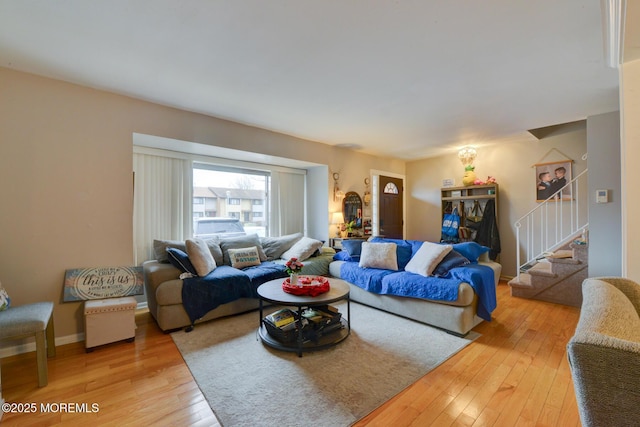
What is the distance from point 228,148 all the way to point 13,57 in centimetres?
199

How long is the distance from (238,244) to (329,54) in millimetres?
2848

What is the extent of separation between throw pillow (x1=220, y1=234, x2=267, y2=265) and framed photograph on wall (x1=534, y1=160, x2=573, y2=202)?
4.61 meters

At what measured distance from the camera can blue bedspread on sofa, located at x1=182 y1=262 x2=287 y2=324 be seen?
2885 mm

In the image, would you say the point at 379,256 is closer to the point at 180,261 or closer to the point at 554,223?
the point at 180,261

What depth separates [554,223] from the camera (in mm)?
4434

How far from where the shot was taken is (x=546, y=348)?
2.50m

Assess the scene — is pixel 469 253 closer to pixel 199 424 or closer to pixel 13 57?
pixel 199 424

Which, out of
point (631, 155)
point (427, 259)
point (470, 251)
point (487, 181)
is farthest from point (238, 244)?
point (487, 181)

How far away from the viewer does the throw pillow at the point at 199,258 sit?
312cm

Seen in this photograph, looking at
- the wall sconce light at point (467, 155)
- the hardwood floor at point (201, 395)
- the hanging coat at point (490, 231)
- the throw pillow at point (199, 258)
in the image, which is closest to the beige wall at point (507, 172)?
the hanging coat at point (490, 231)

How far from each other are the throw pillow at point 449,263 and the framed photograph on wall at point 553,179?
240 cm

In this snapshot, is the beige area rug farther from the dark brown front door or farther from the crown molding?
the dark brown front door

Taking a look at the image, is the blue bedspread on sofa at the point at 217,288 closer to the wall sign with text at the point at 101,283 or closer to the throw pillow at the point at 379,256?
the wall sign with text at the point at 101,283

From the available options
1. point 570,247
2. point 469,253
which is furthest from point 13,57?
point 570,247
